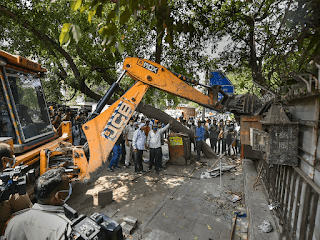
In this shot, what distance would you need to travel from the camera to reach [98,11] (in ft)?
5.34

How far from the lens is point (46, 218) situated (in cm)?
156

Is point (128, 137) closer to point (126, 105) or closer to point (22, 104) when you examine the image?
point (126, 105)

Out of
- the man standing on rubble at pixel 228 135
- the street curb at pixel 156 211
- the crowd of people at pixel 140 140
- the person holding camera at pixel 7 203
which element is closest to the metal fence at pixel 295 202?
the street curb at pixel 156 211

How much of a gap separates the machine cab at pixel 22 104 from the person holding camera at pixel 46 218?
2.57 m

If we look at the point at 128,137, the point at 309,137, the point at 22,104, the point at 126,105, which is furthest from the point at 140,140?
the point at 309,137

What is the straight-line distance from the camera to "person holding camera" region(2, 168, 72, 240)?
4.90 ft

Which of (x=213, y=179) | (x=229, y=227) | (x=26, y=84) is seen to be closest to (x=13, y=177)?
(x=26, y=84)

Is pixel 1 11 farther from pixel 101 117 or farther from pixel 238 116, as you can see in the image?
pixel 238 116

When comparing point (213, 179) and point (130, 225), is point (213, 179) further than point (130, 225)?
Yes

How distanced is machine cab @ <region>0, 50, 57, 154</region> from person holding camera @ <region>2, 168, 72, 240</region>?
257cm

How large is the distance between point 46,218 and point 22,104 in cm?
345

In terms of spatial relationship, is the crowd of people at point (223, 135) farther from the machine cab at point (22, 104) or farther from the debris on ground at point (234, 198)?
the machine cab at point (22, 104)

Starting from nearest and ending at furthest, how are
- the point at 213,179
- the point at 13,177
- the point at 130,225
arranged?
the point at 13,177, the point at 130,225, the point at 213,179

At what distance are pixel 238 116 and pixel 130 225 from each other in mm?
3621
